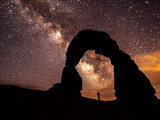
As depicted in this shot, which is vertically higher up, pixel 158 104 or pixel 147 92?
pixel 147 92

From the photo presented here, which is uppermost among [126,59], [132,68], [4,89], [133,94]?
[126,59]

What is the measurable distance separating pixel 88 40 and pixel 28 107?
13.0m

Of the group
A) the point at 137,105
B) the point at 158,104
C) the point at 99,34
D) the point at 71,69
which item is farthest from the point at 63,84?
the point at 158,104

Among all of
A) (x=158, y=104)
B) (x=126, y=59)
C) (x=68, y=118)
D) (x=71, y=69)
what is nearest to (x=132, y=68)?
(x=126, y=59)

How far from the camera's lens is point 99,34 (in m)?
16.8

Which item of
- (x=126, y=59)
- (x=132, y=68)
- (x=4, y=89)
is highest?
(x=126, y=59)

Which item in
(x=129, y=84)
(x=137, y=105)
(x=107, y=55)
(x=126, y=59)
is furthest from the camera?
(x=107, y=55)

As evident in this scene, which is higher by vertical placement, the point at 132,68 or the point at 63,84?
the point at 132,68

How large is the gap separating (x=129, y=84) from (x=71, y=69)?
334 inches

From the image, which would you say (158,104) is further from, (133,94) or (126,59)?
(126,59)

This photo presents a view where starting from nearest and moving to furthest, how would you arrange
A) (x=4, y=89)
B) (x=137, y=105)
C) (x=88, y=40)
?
(x=4, y=89) < (x=137, y=105) < (x=88, y=40)

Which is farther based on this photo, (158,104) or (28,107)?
(158,104)

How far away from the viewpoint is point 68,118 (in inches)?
199

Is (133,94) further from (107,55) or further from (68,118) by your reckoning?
(68,118)
